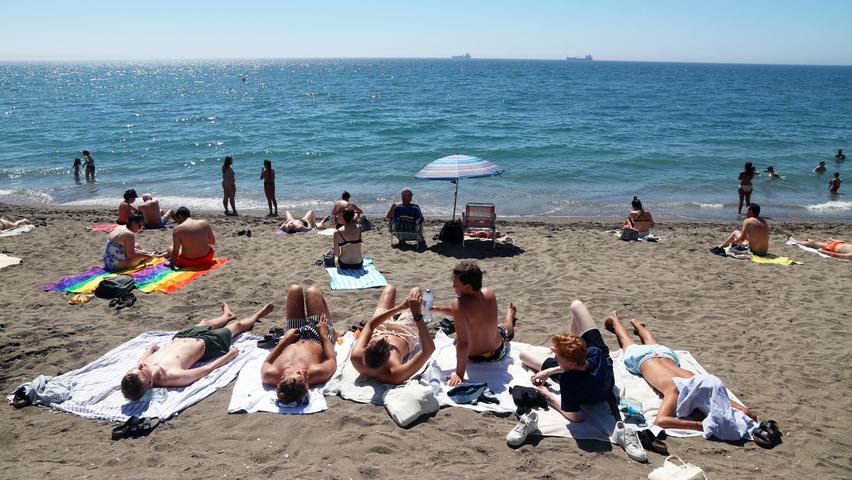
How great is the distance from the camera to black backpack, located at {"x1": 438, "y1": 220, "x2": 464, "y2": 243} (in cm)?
1000

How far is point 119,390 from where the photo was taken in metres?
4.90

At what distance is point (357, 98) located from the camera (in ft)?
160

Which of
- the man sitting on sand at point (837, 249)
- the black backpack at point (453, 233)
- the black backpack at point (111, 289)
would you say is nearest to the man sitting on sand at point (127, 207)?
the black backpack at point (111, 289)

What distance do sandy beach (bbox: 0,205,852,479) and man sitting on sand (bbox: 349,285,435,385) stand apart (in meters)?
0.39

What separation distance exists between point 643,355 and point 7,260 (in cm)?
951

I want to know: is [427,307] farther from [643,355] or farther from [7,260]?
[7,260]

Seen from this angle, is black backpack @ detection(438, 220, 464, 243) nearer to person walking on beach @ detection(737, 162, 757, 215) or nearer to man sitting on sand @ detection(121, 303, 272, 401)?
man sitting on sand @ detection(121, 303, 272, 401)

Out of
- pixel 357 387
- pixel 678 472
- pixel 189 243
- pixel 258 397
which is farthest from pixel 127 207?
pixel 678 472

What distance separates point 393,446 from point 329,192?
46.2 ft

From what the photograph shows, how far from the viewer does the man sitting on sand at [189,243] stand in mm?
8148

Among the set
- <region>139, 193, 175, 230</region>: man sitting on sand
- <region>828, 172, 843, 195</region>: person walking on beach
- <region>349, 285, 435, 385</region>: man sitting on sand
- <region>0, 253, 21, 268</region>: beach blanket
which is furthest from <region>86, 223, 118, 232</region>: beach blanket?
<region>828, 172, 843, 195</region>: person walking on beach

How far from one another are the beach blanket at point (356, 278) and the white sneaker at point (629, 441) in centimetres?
421

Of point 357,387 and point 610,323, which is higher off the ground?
point 610,323

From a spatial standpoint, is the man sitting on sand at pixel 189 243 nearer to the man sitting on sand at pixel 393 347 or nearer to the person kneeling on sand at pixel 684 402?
the man sitting on sand at pixel 393 347
